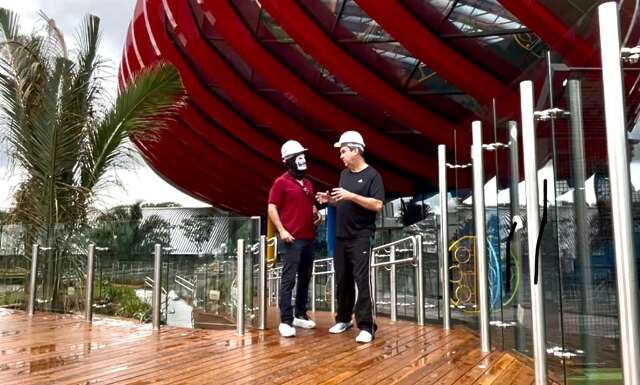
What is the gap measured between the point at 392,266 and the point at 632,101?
5.67m

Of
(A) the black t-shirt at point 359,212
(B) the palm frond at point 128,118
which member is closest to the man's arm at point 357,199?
(A) the black t-shirt at point 359,212

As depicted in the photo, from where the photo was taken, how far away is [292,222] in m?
5.43

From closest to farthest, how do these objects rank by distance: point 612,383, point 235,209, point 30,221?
point 612,383 < point 30,221 < point 235,209

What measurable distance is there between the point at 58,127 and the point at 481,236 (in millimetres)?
6263

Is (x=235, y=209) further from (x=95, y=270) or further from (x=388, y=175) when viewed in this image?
(x=95, y=270)

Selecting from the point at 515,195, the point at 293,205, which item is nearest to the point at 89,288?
the point at 293,205

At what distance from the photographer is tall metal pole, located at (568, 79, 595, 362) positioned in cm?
273

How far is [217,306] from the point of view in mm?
6301

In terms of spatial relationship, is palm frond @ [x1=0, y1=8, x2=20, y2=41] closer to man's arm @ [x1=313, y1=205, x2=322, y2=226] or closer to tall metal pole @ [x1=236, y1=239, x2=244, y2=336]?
tall metal pole @ [x1=236, y1=239, x2=244, y2=336]

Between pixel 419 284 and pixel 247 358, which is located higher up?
pixel 419 284

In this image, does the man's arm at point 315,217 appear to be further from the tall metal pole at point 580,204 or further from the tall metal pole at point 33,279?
the tall metal pole at point 33,279

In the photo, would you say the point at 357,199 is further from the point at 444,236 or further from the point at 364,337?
the point at 444,236

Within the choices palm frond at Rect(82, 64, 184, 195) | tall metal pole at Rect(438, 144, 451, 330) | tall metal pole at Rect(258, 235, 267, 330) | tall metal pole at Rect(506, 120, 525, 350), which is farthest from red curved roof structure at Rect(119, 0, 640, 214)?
tall metal pole at Rect(258, 235, 267, 330)

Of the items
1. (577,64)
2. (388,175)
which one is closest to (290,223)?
(577,64)
